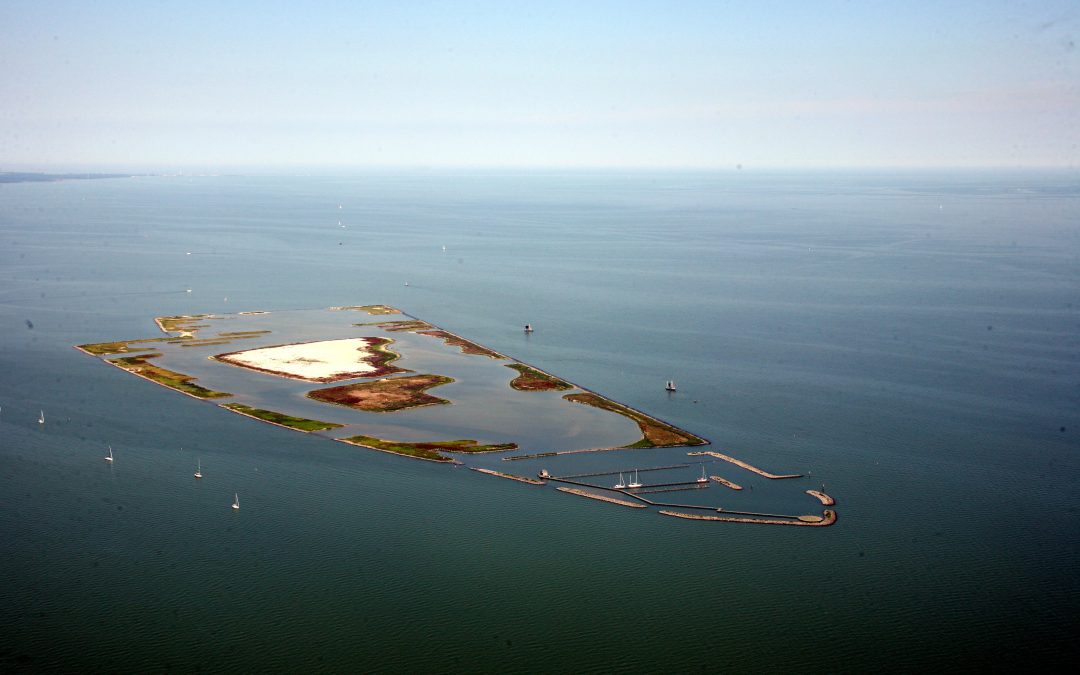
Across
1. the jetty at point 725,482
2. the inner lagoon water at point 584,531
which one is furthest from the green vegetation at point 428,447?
the jetty at point 725,482

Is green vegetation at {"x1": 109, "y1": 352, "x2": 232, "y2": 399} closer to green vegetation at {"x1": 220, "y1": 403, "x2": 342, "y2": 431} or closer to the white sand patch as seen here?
green vegetation at {"x1": 220, "y1": 403, "x2": 342, "y2": 431}

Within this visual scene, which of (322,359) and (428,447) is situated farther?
(322,359)

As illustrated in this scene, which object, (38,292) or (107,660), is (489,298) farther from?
(107,660)

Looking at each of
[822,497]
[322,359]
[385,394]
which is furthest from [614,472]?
[322,359]

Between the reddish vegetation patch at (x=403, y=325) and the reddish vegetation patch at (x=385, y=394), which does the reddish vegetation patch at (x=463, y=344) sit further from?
the reddish vegetation patch at (x=385, y=394)

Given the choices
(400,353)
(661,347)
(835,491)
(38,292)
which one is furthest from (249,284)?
(835,491)

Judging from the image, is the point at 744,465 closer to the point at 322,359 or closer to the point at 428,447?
the point at 428,447

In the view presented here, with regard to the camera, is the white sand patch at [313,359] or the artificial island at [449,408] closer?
the artificial island at [449,408]
